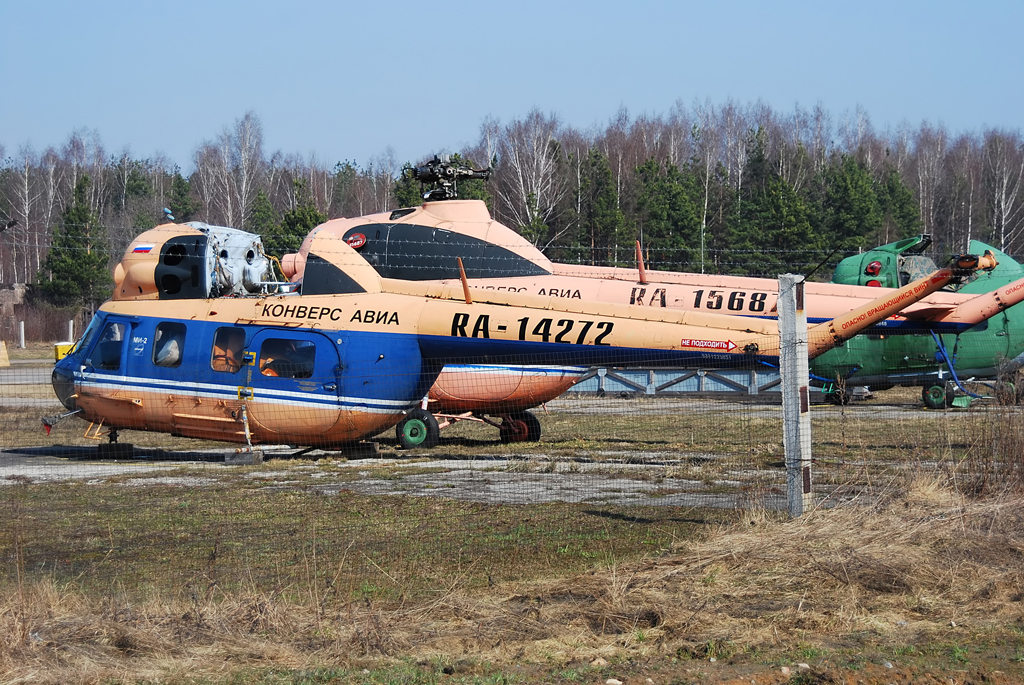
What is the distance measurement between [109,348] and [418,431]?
4118 mm

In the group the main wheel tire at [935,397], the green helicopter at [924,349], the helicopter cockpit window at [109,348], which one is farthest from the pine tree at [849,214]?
the helicopter cockpit window at [109,348]

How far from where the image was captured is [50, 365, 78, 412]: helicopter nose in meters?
13.7

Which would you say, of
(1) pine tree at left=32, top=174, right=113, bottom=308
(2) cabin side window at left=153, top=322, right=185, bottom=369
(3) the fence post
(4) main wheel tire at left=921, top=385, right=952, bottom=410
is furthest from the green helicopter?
(1) pine tree at left=32, top=174, right=113, bottom=308

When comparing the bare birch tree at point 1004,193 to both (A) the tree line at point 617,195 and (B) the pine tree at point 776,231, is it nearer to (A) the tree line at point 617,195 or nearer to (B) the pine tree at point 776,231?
(A) the tree line at point 617,195

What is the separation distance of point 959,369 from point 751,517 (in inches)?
574

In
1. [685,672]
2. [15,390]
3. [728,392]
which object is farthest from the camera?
[15,390]

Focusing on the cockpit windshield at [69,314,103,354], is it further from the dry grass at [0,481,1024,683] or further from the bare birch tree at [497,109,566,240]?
the bare birch tree at [497,109,566,240]

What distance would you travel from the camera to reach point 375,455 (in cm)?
1391

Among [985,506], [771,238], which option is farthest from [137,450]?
[771,238]

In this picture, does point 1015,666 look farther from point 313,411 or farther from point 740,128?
point 740,128

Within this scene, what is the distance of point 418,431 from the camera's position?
558 inches

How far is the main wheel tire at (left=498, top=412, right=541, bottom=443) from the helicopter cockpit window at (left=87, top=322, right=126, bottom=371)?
5.24 meters

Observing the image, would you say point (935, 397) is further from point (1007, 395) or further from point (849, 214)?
point (849, 214)

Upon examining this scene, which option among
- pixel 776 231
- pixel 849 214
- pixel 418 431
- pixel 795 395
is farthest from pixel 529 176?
pixel 795 395
